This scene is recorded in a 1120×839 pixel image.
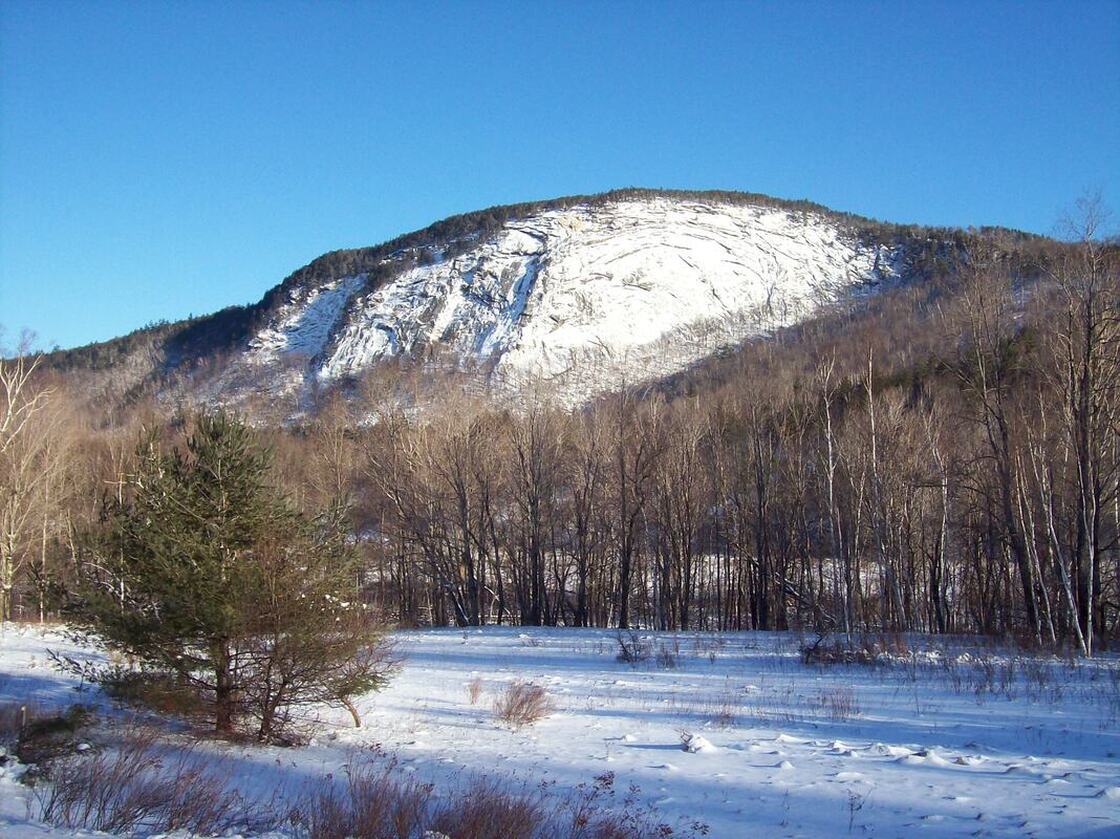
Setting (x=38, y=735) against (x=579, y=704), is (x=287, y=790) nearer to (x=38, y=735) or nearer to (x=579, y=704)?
(x=38, y=735)

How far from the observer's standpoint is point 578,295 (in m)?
135

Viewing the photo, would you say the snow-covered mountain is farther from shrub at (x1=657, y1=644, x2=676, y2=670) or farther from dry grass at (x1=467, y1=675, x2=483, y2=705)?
dry grass at (x1=467, y1=675, x2=483, y2=705)

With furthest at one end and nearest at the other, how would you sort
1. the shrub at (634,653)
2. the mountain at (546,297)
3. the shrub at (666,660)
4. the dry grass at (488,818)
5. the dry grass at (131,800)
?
1. the mountain at (546,297)
2. the shrub at (634,653)
3. the shrub at (666,660)
4. the dry grass at (131,800)
5. the dry grass at (488,818)

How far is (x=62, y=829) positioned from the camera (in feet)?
21.2

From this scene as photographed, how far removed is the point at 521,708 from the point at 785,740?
4437 mm

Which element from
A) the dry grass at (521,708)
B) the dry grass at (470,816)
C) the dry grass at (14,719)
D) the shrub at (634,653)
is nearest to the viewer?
the dry grass at (470,816)

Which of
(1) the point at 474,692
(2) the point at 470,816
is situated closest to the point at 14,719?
(1) the point at 474,692

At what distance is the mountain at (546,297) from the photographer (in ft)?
405

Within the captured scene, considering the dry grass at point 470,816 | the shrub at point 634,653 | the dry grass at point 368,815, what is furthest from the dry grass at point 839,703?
the dry grass at point 368,815

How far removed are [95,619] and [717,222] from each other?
6733 inches

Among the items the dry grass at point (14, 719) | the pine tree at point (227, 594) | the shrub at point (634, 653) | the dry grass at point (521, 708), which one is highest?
the pine tree at point (227, 594)

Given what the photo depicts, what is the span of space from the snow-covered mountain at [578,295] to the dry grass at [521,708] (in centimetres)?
8655

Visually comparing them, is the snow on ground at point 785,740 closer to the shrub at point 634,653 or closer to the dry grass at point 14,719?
the shrub at point 634,653

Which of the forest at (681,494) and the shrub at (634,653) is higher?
the forest at (681,494)
